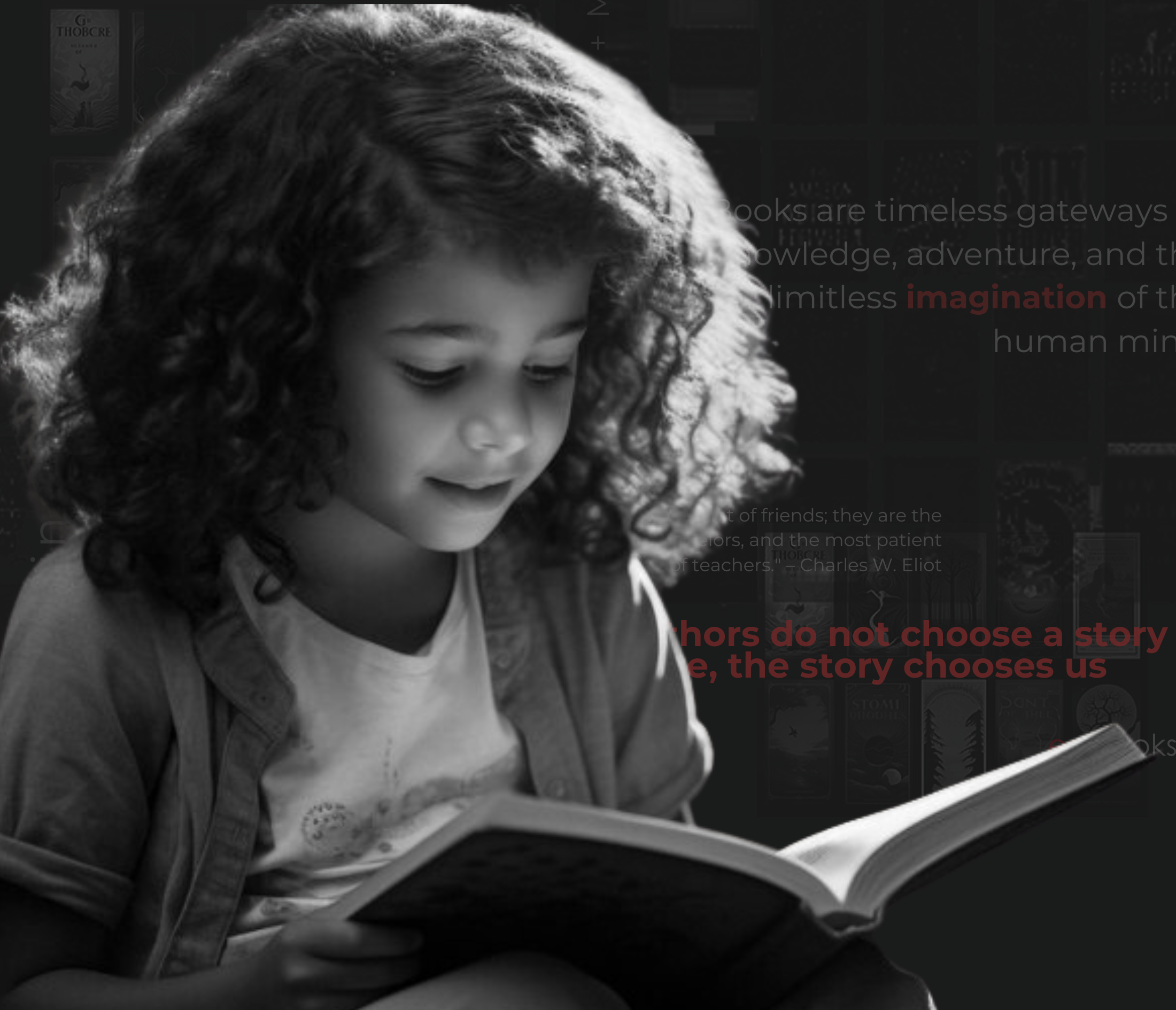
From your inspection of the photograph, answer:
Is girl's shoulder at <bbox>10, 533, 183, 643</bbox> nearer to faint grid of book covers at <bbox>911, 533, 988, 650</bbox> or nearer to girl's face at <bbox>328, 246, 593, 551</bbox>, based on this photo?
girl's face at <bbox>328, 246, 593, 551</bbox>

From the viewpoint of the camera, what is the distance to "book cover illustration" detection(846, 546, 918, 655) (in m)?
1.88

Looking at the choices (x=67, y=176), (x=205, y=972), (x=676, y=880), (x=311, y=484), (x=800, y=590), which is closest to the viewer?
(x=676, y=880)

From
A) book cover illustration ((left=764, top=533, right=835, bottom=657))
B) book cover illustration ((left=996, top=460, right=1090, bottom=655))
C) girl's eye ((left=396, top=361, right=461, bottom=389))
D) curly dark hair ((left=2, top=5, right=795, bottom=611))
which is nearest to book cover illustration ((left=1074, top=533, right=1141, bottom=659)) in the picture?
book cover illustration ((left=996, top=460, right=1090, bottom=655))

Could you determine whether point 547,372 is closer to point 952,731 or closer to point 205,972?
point 205,972

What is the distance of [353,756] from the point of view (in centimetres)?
131

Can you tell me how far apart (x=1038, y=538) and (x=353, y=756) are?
793mm

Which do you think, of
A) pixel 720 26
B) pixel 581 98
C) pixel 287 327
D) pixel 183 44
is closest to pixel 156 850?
pixel 287 327

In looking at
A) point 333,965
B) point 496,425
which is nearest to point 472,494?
point 496,425

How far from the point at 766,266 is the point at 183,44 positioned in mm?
515

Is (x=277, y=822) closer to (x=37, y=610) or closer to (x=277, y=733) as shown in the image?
(x=277, y=733)

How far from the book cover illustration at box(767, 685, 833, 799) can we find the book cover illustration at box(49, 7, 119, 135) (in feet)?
2.44

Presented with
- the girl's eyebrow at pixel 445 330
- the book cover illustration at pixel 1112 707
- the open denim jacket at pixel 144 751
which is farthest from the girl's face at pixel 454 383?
the book cover illustration at pixel 1112 707

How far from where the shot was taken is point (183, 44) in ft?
5.84

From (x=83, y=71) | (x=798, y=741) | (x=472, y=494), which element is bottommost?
(x=798, y=741)
